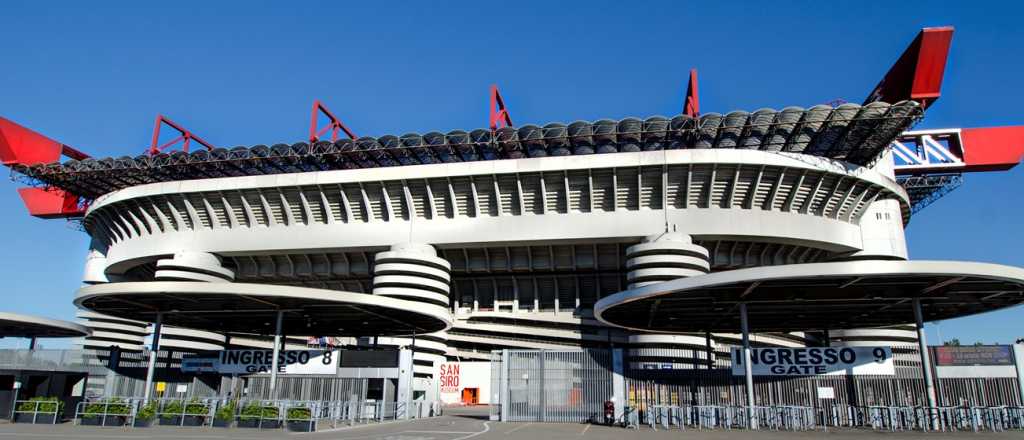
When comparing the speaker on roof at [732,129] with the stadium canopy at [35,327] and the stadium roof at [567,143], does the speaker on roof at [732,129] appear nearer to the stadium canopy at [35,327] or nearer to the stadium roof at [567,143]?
the stadium roof at [567,143]

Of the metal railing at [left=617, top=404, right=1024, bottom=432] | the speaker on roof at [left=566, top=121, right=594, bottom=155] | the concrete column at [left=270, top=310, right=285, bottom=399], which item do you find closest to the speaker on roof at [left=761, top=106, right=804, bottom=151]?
the speaker on roof at [left=566, top=121, right=594, bottom=155]

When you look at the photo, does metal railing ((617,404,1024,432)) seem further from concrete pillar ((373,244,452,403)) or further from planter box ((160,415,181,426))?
concrete pillar ((373,244,452,403))

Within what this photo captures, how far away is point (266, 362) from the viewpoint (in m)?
30.1

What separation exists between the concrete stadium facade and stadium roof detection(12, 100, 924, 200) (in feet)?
6.62

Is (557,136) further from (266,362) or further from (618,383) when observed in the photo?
(266,362)

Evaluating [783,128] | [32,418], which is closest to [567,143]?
[783,128]

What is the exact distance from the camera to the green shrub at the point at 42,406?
26.3m

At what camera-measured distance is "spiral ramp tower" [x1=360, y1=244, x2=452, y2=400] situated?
48.6 m

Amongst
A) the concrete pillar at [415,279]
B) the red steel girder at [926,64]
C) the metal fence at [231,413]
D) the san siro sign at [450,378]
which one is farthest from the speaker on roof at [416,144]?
the red steel girder at [926,64]

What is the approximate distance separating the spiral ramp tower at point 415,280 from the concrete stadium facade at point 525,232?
158mm

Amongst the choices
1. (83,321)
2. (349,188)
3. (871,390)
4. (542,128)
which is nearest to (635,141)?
(542,128)

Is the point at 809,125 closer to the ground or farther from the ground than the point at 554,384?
farther from the ground

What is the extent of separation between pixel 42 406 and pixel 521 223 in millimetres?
31560

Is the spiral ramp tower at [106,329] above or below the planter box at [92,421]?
above
